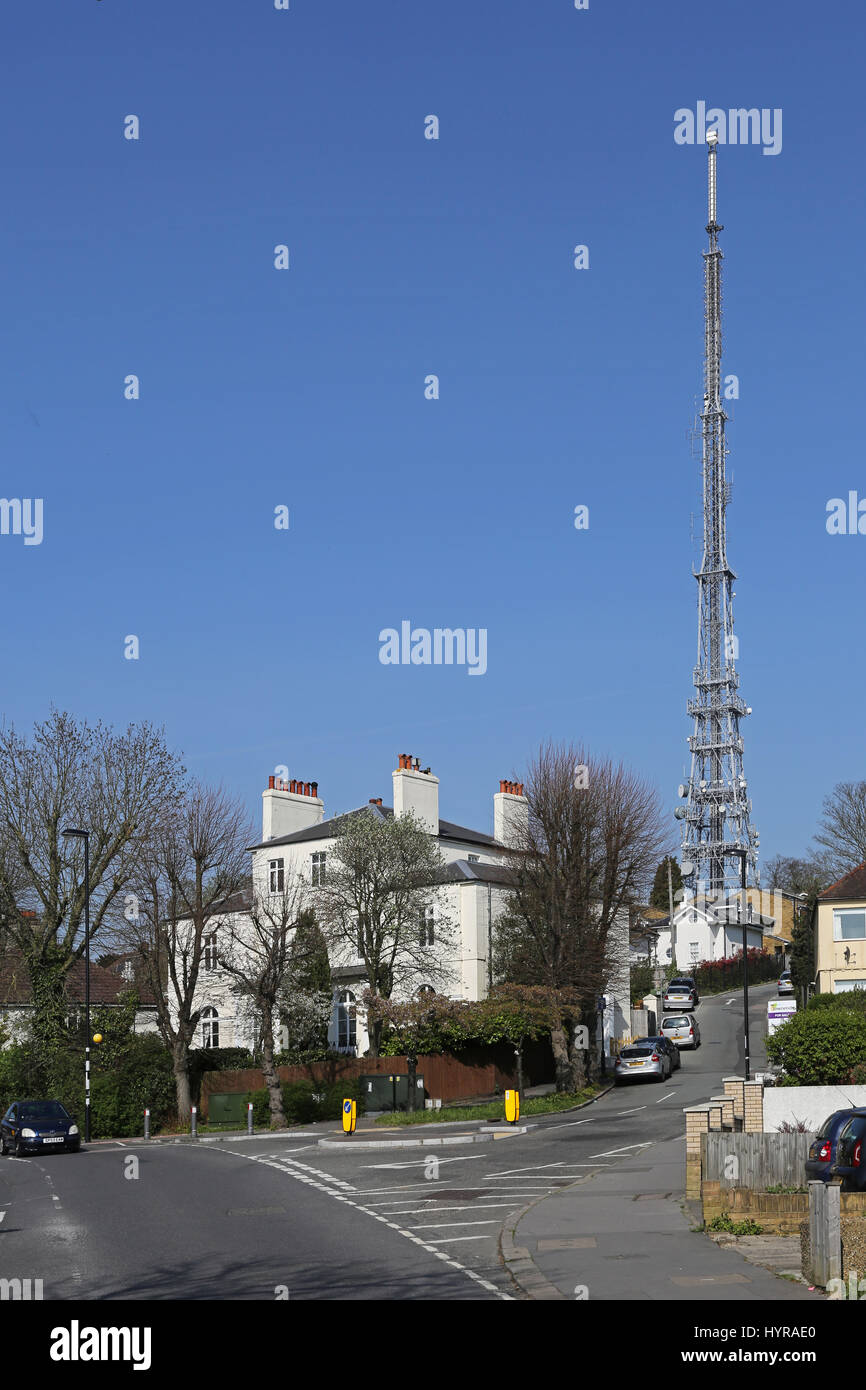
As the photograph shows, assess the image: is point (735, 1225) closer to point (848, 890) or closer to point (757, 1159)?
point (757, 1159)

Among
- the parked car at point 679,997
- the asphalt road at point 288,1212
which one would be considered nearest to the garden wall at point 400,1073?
the asphalt road at point 288,1212

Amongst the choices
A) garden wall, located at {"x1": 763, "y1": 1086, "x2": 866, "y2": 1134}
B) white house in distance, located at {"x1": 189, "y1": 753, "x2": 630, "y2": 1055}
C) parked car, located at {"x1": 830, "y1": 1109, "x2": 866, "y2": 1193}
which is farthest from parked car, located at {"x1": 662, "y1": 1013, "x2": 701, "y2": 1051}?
parked car, located at {"x1": 830, "y1": 1109, "x2": 866, "y2": 1193}

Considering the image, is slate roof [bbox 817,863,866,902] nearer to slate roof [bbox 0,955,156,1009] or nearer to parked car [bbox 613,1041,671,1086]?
parked car [bbox 613,1041,671,1086]

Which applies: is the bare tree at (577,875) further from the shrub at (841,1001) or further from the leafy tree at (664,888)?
the leafy tree at (664,888)

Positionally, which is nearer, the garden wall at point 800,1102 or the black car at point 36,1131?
the garden wall at point 800,1102

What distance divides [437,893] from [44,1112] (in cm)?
2170

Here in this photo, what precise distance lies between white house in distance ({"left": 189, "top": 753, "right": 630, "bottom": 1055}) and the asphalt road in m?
15.4

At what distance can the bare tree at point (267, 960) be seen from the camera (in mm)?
43656

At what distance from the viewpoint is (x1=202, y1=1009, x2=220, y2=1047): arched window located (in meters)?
59.3

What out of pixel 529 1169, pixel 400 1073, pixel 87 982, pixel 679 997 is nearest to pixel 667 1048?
pixel 400 1073

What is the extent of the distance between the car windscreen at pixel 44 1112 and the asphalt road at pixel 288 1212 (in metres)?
1.16

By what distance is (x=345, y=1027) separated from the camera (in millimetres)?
56500
